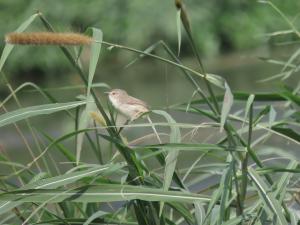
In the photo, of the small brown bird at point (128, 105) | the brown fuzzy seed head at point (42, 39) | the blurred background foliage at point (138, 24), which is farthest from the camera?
the blurred background foliage at point (138, 24)

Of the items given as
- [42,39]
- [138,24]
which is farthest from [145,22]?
[42,39]

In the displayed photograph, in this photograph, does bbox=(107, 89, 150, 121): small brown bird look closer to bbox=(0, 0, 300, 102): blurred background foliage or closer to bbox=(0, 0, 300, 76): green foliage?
bbox=(0, 0, 300, 102): blurred background foliage

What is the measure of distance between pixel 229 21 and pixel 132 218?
8945 mm

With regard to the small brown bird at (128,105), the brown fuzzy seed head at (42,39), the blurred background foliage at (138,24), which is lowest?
the blurred background foliage at (138,24)

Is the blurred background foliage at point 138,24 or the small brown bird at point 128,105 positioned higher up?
the small brown bird at point 128,105

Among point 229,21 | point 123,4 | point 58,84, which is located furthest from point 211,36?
point 58,84

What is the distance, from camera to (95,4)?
11.3 meters

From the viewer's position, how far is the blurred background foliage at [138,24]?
1049 cm

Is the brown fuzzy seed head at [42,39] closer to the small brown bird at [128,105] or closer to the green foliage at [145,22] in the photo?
the small brown bird at [128,105]

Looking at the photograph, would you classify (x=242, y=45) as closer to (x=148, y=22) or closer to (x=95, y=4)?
(x=148, y=22)

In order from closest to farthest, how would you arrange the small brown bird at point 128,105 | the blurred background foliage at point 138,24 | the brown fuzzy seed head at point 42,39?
the brown fuzzy seed head at point 42,39
the small brown bird at point 128,105
the blurred background foliage at point 138,24

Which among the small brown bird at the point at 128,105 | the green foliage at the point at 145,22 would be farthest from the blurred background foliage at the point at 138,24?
the small brown bird at the point at 128,105

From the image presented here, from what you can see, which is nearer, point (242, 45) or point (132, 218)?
point (132, 218)

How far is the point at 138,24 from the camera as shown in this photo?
10859 mm
